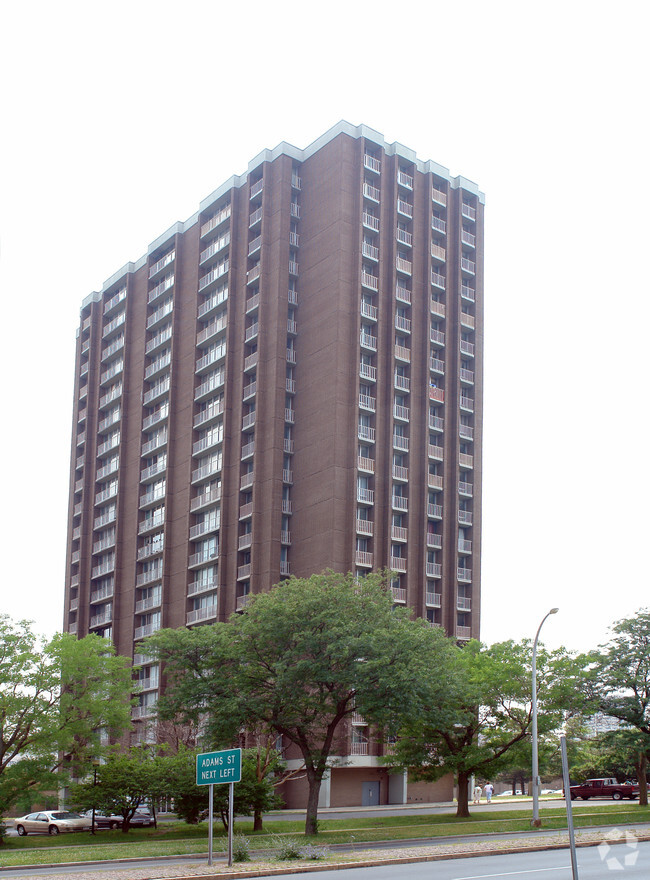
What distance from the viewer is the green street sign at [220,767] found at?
25766 millimetres

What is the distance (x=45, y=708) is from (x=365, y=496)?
32282 mm

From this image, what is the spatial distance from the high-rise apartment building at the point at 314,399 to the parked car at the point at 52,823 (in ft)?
77.3

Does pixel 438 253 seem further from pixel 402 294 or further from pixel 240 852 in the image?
pixel 240 852

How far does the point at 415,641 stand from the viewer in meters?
39.7

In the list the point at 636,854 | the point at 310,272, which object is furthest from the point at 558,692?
the point at 310,272

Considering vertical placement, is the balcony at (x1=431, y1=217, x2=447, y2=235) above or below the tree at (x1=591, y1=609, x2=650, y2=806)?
above

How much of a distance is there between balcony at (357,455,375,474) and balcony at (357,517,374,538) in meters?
3.98

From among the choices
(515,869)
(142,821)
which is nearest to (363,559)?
(142,821)

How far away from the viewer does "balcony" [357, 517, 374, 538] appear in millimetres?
73875

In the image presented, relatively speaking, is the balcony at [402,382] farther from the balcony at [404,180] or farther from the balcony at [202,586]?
the balcony at [202,586]

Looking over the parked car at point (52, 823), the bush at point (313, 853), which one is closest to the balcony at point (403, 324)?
the parked car at point (52, 823)

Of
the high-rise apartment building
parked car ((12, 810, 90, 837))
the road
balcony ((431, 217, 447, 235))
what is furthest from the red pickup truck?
balcony ((431, 217, 447, 235))

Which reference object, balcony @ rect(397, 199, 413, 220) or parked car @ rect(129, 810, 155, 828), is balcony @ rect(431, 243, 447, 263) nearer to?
balcony @ rect(397, 199, 413, 220)

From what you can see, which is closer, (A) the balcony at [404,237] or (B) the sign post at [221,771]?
(B) the sign post at [221,771]
